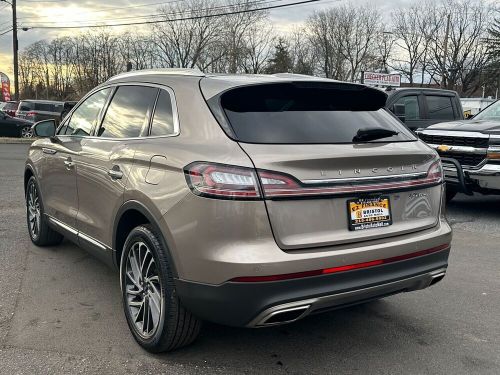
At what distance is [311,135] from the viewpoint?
3037 mm

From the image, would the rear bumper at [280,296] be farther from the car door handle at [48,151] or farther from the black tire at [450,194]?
the black tire at [450,194]

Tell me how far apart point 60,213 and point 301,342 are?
99.7 inches

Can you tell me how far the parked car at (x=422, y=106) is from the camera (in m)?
10.0

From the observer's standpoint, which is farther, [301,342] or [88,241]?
[88,241]

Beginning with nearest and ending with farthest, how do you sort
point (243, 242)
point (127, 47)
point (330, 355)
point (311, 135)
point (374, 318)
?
point (243, 242) → point (311, 135) → point (330, 355) → point (374, 318) → point (127, 47)

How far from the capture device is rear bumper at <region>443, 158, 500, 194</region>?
7301 millimetres

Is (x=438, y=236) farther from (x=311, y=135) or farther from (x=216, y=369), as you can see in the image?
(x=216, y=369)

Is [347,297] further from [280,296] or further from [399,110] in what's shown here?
[399,110]

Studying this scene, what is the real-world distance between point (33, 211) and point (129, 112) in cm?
256

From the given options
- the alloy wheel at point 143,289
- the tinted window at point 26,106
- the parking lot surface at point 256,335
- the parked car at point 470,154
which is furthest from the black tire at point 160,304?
the tinted window at point 26,106

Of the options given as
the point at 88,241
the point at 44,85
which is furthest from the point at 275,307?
the point at 44,85

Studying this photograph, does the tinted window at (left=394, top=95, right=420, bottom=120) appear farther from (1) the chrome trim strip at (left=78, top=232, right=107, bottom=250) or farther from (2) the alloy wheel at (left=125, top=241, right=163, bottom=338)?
(2) the alloy wheel at (left=125, top=241, right=163, bottom=338)

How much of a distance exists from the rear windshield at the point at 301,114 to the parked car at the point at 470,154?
4.13 metres

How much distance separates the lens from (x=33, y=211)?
Answer: 5.73 metres
